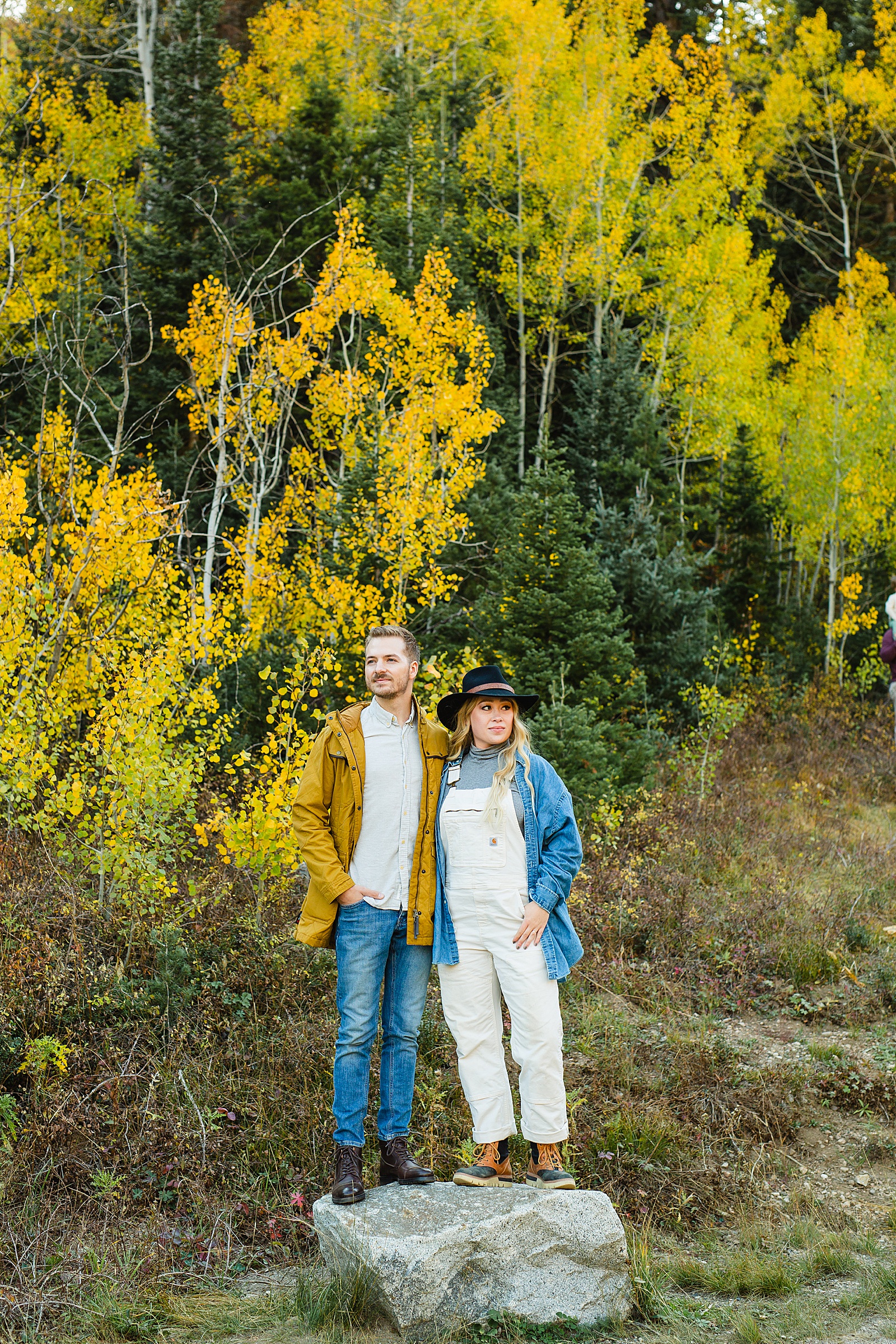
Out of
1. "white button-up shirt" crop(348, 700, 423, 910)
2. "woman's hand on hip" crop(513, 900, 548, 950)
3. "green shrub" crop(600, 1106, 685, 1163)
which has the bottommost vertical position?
"green shrub" crop(600, 1106, 685, 1163)

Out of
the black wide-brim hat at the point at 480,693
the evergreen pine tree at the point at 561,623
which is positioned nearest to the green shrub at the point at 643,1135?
the black wide-brim hat at the point at 480,693

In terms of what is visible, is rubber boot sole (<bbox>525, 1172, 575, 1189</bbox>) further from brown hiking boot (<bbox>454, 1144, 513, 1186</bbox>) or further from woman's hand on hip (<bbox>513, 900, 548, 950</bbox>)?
woman's hand on hip (<bbox>513, 900, 548, 950</bbox>)

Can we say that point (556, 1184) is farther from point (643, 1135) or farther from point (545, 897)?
point (643, 1135)

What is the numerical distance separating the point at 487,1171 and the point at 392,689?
175 cm

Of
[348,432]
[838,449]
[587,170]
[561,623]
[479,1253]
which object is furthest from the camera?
[587,170]

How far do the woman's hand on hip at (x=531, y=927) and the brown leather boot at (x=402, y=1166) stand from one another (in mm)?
868

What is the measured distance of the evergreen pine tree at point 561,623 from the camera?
962 cm

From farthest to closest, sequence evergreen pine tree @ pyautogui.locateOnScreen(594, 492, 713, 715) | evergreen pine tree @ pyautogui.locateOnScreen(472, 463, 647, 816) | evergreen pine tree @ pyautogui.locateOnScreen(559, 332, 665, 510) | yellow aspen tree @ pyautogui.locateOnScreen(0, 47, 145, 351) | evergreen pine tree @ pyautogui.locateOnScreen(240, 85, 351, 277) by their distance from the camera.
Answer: yellow aspen tree @ pyautogui.locateOnScreen(0, 47, 145, 351)
evergreen pine tree @ pyautogui.locateOnScreen(240, 85, 351, 277)
evergreen pine tree @ pyautogui.locateOnScreen(559, 332, 665, 510)
evergreen pine tree @ pyautogui.locateOnScreen(594, 492, 713, 715)
evergreen pine tree @ pyautogui.locateOnScreen(472, 463, 647, 816)

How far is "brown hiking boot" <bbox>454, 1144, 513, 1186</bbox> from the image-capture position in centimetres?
388

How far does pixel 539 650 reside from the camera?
9727 millimetres

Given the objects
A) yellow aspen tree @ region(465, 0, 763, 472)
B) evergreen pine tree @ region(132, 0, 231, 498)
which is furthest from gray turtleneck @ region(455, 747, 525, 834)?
yellow aspen tree @ region(465, 0, 763, 472)

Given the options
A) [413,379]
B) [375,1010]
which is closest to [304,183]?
[413,379]

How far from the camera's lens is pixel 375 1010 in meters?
3.88

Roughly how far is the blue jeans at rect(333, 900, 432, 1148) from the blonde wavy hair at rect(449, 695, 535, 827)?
0.50 m
